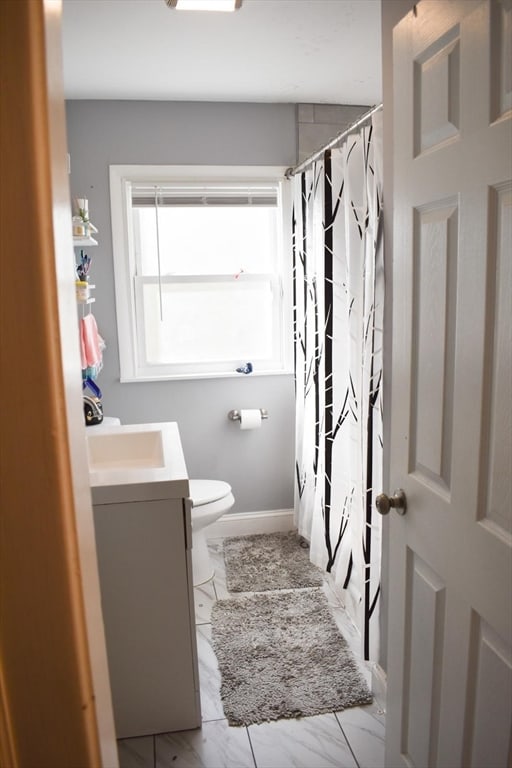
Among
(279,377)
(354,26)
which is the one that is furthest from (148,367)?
(354,26)

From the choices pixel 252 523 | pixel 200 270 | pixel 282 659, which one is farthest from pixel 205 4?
pixel 252 523

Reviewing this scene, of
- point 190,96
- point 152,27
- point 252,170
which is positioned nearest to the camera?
point 152,27

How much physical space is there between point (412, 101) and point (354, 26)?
1.18 m

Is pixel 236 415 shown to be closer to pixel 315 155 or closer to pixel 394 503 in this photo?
pixel 315 155

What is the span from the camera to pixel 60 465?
446mm

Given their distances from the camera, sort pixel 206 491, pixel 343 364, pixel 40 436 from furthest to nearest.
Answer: pixel 206 491 < pixel 343 364 < pixel 40 436

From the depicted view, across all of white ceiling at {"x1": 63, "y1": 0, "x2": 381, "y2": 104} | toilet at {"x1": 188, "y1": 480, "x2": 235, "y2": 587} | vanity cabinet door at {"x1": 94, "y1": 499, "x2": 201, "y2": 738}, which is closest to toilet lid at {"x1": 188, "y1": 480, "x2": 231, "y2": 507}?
toilet at {"x1": 188, "y1": 480, "x2": 235, "y2": 587}

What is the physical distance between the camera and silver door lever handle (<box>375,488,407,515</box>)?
140 cm

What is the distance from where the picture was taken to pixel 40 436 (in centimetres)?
44

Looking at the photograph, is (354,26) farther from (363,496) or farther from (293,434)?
(293,434)

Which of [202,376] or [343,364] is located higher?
[343,364]

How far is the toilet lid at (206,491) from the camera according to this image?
9.12 ft

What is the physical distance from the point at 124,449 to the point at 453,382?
1591 millimetres

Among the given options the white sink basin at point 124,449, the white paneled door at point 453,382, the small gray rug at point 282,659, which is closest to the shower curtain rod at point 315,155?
the white paneled door at point 453,382
